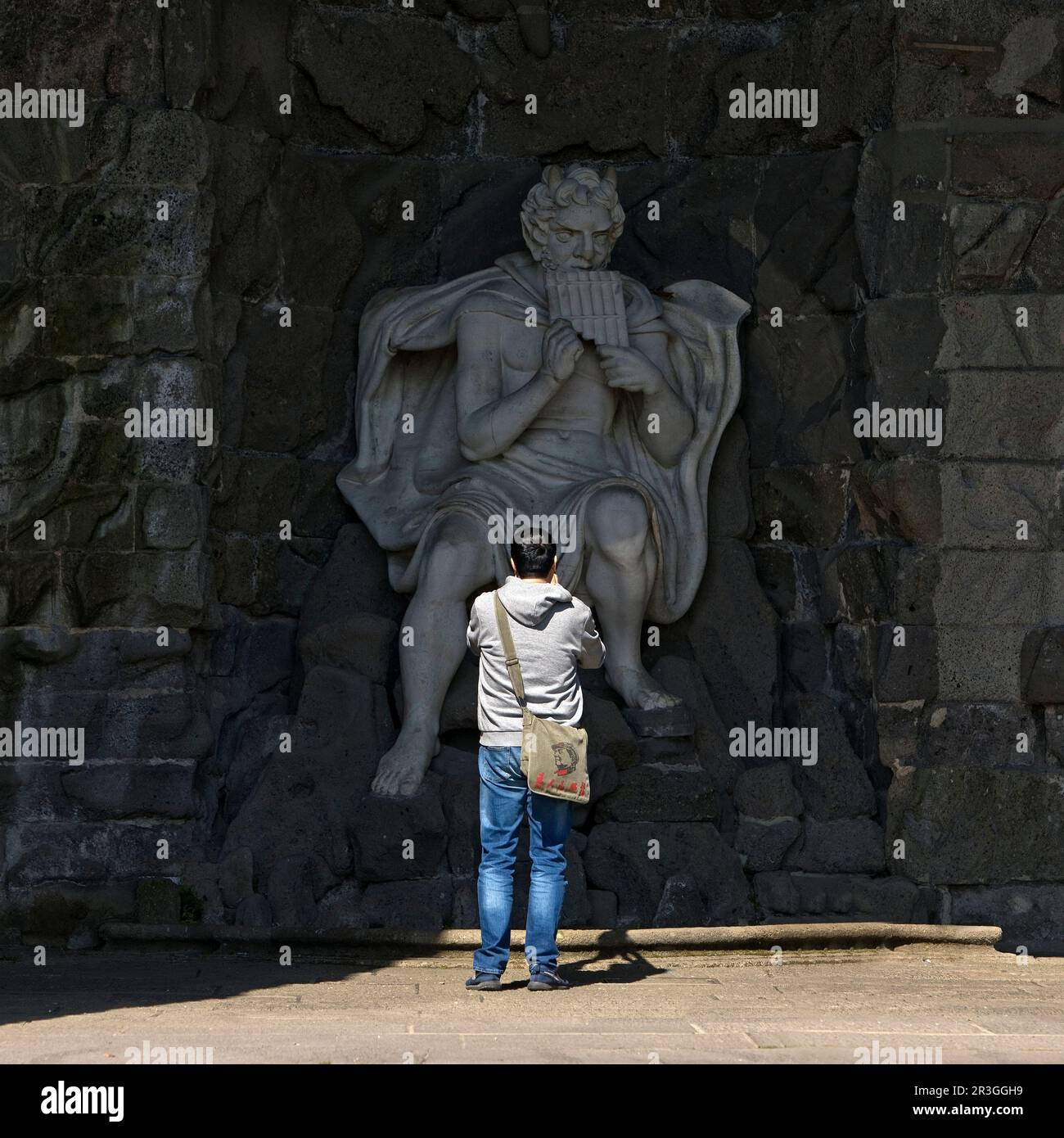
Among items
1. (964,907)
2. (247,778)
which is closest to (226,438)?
(247,778)

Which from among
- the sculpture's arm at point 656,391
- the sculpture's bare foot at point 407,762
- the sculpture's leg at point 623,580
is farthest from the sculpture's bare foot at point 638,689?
the sculpture's arm at point 656,391

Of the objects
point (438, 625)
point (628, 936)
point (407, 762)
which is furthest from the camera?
point (438, 625)

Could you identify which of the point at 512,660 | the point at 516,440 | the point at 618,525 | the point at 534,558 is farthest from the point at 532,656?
the point at 516,440

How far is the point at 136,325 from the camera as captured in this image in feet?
25.6

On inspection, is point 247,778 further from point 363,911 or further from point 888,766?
point 888,766

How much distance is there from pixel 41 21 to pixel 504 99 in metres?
2.09

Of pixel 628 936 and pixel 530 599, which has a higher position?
pixel 530 599

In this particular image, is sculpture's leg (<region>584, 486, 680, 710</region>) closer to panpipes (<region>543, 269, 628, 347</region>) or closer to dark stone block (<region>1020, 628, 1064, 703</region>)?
panpipes (<region>543, 269, 628, 347</region>)

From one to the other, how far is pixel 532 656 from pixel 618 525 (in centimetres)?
198

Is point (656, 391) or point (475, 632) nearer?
point (475, 632)

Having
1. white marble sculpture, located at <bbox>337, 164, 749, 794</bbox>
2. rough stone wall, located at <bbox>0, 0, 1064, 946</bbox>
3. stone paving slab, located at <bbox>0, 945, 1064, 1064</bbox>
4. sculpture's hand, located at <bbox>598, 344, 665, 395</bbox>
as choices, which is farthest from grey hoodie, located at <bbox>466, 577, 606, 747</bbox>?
sculpture's hand, located at <bbox>598, 344, 665, 395</bbox>

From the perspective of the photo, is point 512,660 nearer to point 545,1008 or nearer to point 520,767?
point 520,767

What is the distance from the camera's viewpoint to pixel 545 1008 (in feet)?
19.3

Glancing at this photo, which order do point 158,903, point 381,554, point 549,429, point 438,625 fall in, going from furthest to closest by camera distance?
point 381,554, point 549,429, point 438,625, point 158,903
